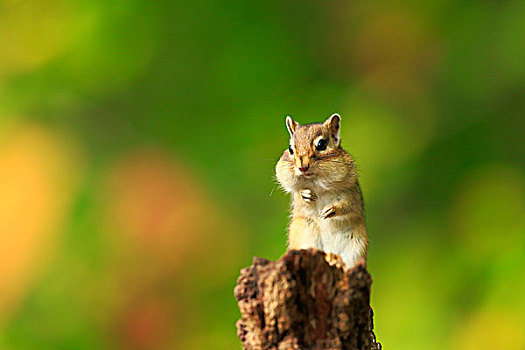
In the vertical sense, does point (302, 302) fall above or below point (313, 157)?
below

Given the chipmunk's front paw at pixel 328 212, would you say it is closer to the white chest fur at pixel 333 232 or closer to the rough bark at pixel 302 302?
the white chest fur at pixel 333 232

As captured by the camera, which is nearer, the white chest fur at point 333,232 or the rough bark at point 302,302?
the rough bark at point 302,302

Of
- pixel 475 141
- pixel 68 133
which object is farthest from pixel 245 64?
pixel 475 141

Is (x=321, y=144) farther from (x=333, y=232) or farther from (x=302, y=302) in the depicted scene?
(x=302, y=302)

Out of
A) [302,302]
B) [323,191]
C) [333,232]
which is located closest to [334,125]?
[323,191]

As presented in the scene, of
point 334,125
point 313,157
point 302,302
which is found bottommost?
point 302,302

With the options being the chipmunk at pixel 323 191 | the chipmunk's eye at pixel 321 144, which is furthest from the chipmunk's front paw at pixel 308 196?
the chipmunk's eye at pixel 321 144

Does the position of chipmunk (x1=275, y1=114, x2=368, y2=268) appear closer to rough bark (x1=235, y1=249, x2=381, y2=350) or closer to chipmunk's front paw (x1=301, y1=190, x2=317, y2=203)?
chipmunk's front paw (x1=301, y1=190, x2=317, y2=203)
